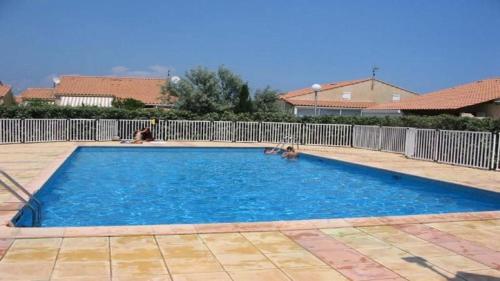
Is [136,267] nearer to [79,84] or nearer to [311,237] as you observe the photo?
[311,237]

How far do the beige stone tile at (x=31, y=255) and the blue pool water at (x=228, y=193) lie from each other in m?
2.00

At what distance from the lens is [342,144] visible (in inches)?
919

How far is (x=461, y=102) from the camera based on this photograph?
89.9ft

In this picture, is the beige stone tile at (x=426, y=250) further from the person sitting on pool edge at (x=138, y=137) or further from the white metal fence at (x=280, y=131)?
the white metal fence at (x=280, y=131)

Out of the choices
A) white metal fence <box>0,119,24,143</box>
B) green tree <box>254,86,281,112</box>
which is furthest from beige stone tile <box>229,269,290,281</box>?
green tree <box>254,86,281,112</box>

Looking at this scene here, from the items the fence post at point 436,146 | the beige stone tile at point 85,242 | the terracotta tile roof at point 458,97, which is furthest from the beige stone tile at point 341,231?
the terracotta tile roof at point 458,97

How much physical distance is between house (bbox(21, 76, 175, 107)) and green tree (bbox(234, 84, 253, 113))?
968 cm

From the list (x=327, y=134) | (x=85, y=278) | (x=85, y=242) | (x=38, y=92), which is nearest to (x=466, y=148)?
(x=327, y=134)

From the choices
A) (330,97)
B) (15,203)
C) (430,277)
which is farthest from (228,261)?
(330,97)

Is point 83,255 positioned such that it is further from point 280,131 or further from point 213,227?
point 280,131

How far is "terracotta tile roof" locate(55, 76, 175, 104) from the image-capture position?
43.9 meters

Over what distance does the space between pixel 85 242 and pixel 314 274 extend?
253 centimetres

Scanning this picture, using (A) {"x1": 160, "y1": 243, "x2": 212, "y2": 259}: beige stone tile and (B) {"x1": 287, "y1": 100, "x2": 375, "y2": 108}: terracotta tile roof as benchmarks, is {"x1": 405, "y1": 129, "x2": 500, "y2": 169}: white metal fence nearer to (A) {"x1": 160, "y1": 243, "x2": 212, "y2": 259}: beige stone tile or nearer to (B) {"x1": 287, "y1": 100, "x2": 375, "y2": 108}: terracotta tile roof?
(A) {"x1": 160, "y1": 243, "x2": 212, "y2": 259}: beige stone tile

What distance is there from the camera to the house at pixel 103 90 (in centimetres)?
4175
